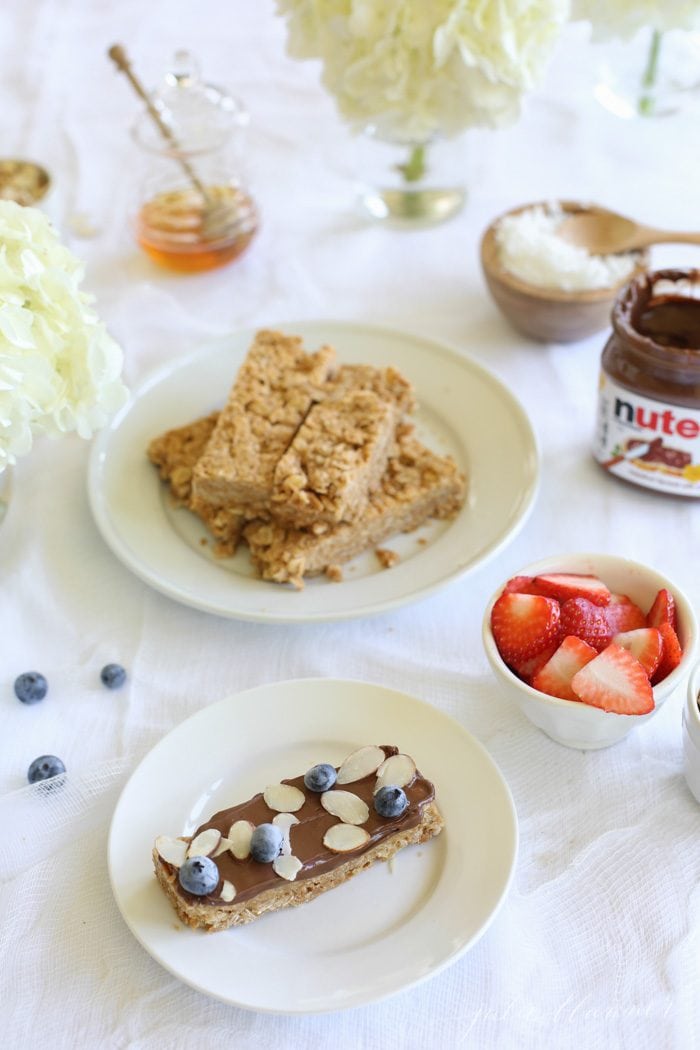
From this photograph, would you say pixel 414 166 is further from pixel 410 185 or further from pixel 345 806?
pixel 345 806

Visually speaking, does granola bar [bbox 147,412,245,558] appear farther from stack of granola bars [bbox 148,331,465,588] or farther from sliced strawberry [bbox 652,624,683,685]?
sliced strawberry [bbox 652,624,683,685]

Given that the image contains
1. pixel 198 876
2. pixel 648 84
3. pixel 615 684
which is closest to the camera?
pixel 198 876

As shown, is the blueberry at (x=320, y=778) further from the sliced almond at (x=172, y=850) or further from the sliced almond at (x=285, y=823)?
the sliced almond at (x=172, y=850)

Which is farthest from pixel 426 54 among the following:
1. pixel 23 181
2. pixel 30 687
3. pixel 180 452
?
pixel 30 687

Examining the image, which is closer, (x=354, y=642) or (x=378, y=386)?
(x=354, y=642)

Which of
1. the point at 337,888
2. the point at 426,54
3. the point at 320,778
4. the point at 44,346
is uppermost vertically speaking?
the point at 426,54

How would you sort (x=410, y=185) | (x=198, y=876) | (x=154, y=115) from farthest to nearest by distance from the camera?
1. (x=410, y=185)
2. (x=154, y=115)
3. (x=198, y=876)

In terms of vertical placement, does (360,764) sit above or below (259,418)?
below
